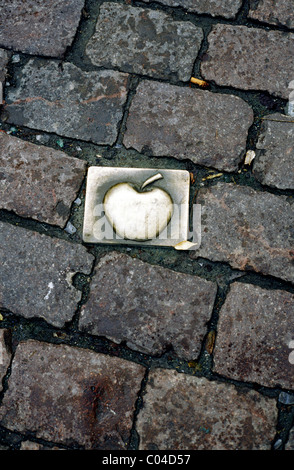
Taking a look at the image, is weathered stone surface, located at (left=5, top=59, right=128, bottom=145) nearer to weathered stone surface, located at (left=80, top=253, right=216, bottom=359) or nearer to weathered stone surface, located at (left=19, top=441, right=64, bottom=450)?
weathered stone surface, located at (left=80, top=253, right=216, bottom=359)

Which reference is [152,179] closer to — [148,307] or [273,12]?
[148,307]

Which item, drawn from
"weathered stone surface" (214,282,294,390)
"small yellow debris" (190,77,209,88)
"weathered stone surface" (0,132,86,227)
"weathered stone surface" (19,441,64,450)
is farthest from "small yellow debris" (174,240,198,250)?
"weathered stone surface" (19,441,64,450)

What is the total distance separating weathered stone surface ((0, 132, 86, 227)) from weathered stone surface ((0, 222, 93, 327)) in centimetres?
13

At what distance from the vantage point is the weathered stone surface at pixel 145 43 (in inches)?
80.1

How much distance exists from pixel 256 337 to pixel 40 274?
3.69 feet

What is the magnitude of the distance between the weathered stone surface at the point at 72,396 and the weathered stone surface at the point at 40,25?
64.2 inches

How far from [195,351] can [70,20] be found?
1.91 m

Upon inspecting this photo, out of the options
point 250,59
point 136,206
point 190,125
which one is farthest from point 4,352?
point 250,59

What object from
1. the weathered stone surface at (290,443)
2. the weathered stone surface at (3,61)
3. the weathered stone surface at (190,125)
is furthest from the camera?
the weathered stone surface at (3,61)

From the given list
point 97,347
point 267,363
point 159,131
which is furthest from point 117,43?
point 267,363

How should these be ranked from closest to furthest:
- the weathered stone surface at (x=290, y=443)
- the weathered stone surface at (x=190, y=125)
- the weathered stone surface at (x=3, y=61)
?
the weathered stone surface at (x=290, y=443), the weathered stone surface at (x=190, y=125), the weathered stone surface at (x=3, y=61)

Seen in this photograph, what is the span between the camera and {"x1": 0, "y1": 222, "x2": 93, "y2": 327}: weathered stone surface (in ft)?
6.15

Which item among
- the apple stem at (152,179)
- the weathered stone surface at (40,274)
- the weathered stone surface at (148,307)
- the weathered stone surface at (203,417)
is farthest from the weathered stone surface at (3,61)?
the weathered stone surface at (203,417)

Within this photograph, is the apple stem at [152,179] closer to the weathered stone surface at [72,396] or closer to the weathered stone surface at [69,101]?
the weathered stone surface at [69,101]
